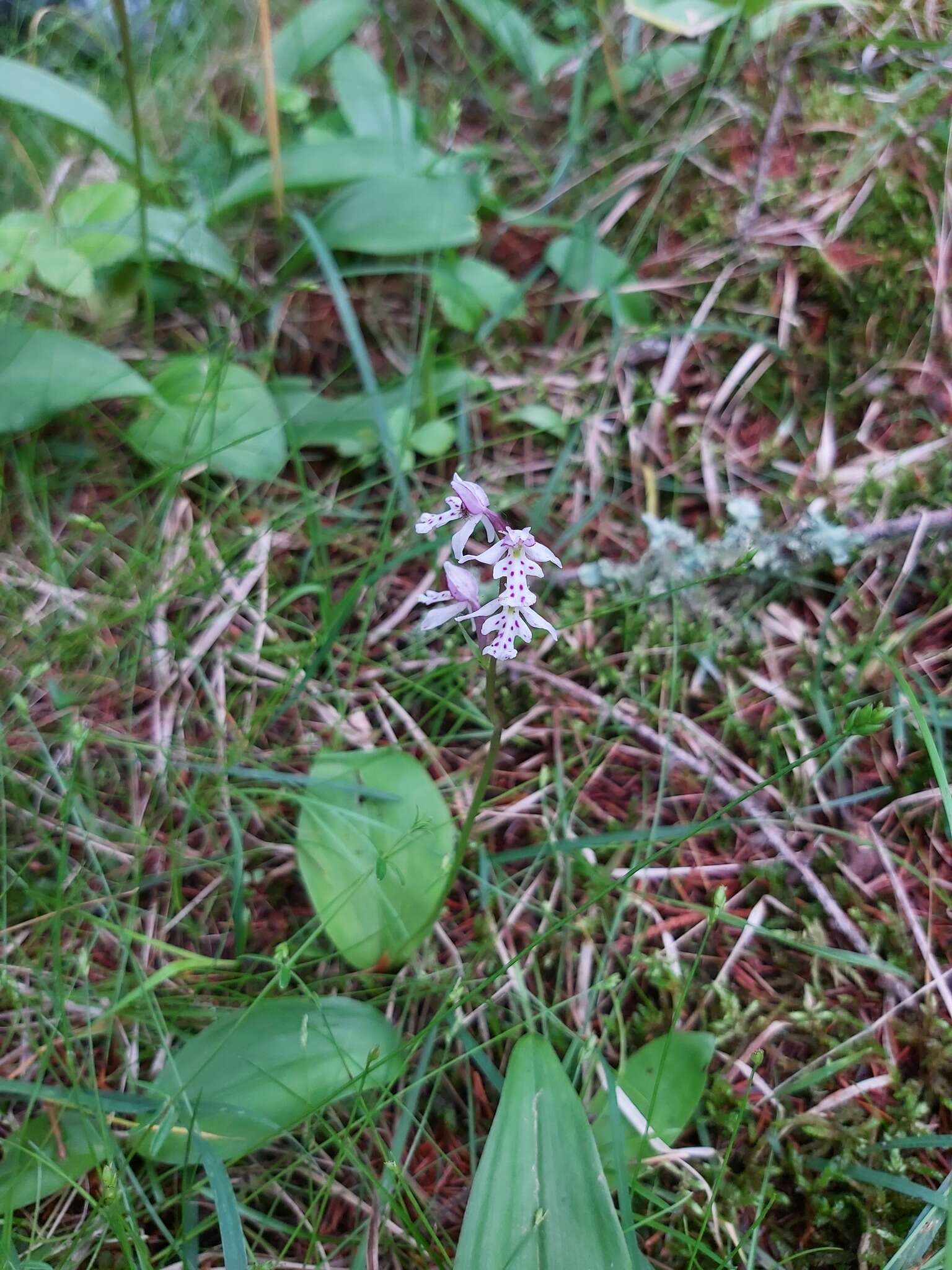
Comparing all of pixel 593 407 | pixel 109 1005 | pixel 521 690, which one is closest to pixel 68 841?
pixel 109 1005

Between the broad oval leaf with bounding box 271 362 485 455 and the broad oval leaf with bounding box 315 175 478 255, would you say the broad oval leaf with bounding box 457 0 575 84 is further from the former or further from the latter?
the broad oval leaf with bounding box 271 362 485 455

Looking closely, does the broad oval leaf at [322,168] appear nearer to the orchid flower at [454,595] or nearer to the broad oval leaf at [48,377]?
the broad oval leaf at [48,377]

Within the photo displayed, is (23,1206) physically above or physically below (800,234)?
below

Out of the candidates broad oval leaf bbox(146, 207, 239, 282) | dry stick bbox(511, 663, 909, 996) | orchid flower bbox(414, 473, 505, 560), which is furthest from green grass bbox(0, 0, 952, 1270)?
orchid flower bbox(414, 473, 505, 560)

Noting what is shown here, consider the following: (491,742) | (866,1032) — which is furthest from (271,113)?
(866,1032)

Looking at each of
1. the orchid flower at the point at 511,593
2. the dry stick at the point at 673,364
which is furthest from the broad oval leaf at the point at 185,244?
the orchid flower at the point at 511,593

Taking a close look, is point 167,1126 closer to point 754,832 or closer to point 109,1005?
point 109,1005
